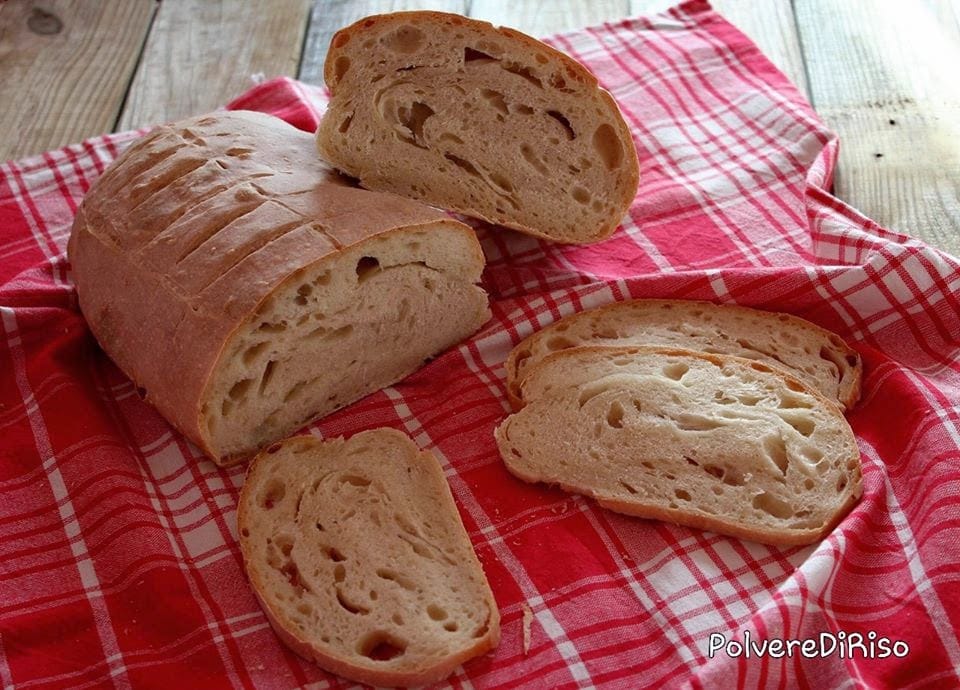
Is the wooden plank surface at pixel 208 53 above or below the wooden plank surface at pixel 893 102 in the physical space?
below

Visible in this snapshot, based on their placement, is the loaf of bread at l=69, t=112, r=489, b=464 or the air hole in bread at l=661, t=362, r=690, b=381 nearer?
the loaf of bread at l=69, t=112, r=489, b=464

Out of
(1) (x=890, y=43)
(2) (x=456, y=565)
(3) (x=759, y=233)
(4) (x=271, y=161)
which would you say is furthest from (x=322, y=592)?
(1) (x=890, y=43)

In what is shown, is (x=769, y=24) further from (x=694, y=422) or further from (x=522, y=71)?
(x=694, y=422)

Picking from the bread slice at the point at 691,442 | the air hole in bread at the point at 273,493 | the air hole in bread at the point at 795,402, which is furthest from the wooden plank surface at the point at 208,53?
the air hole in bread at the point at 795,402

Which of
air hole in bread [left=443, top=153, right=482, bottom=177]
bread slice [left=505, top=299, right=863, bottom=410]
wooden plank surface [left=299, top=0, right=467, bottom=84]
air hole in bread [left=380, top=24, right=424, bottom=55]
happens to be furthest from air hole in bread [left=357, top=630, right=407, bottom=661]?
wooden plank surface [left=299, top=0, right=467, bottom=84]

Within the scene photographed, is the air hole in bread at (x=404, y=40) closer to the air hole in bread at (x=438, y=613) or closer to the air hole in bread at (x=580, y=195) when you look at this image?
the air hole in bread at (x=580, y=195)

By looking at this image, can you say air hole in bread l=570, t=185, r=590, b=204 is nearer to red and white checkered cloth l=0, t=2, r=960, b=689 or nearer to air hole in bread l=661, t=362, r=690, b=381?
red and white checkered cloth l=0, t=2, r=960, b=689
